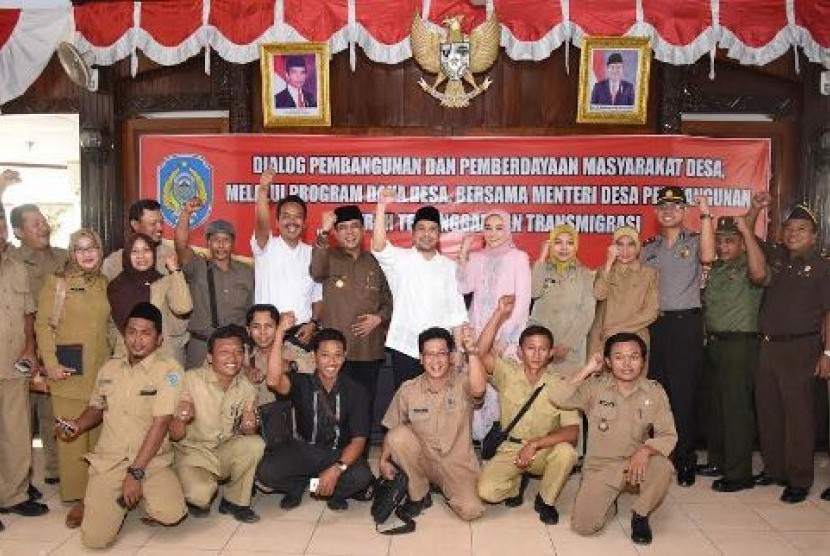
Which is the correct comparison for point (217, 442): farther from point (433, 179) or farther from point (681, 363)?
point (681, 363)

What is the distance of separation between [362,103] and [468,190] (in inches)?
45.6

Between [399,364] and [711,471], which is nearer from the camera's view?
[399,364]

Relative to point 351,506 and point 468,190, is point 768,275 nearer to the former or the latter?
point 468,190

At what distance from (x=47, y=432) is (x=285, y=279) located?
5.72ft

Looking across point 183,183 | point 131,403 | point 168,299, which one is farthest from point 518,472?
point 183,183

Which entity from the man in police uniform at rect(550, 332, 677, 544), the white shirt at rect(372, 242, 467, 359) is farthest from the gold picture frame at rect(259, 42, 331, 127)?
the man in police uniform at rect(550, 332, 677, 544)

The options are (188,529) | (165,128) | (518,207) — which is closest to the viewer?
(188,529)

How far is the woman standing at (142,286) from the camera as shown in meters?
4.33

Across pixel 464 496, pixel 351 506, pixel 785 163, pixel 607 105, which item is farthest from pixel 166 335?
pixel 785 163

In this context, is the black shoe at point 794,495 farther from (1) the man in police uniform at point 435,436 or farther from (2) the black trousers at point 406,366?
(2) the black trousers at point 406,366

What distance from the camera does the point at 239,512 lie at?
4.18m

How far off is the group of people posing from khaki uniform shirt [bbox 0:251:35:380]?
11 mm

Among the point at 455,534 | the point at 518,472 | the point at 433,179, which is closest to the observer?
the point at 455,534

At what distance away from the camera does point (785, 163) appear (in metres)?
5.91
